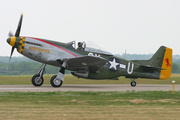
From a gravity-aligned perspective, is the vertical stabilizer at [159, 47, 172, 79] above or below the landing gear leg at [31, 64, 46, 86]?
above

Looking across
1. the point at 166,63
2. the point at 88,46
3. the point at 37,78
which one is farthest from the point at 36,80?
the point at 166,63

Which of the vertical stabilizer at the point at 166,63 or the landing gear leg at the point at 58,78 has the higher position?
the vertical stabilizer at the point at 166,63

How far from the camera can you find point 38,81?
15.7m

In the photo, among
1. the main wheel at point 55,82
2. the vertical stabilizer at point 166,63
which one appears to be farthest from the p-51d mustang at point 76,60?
the vertical stabilizer at point 166,63

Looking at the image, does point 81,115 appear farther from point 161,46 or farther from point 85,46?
point 161,46

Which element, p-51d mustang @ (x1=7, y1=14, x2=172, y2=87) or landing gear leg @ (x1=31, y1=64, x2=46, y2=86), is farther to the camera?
landing gear leg @ (x1=31, y1=64, x2=46, y2=86)

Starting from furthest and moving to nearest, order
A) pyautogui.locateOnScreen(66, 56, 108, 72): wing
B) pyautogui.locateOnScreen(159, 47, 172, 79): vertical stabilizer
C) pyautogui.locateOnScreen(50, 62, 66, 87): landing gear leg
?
1. pyautogui.locateOnScreen(159, 47, 172, 79): vertical stabilizer
2. pyautogui.locateOnScreen(50, 62, 66, 87): landing gear leg
3. pyautogui.locateOnScreen(66, 56, 108, 72): wing

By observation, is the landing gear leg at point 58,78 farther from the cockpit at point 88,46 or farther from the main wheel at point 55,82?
the cockpit at point 88,46

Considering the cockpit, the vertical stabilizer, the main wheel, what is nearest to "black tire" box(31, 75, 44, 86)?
the main wheel

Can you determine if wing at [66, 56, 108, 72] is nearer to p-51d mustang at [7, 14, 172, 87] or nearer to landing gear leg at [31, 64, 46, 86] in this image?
p-51d mustang at [7, 14, 172, 87]

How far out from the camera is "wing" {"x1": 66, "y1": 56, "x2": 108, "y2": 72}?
46.3ft

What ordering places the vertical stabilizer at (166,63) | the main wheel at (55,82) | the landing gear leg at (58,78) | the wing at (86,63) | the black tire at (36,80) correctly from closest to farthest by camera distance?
the wing at (86,63) → the landing gear leg at (58,78) → the main wheel at (55,82) → the black tire at (36,80) → the vertical stabilizer at (166,63)

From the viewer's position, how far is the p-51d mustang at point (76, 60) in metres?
14.6

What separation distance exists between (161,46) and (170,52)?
791 millimetres
